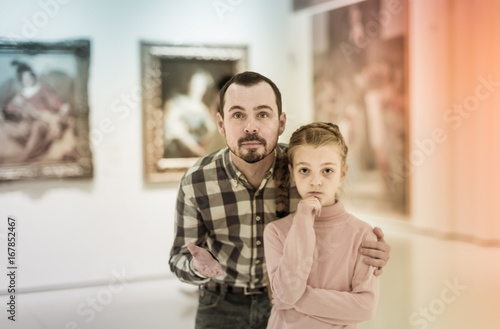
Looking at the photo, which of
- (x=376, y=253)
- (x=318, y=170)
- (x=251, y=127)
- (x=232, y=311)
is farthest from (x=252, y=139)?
(x=232, y=311)

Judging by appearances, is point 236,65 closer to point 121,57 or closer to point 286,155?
point 121,57

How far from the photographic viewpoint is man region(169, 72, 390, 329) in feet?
3.97

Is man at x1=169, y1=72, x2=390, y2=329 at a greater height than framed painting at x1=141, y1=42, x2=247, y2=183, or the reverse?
framed painting at x1=141, y1=42, x2=247, y2=183

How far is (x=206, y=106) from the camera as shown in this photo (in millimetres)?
3229

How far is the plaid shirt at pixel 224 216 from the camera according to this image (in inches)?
53.0

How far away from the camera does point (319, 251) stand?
3.75 ft

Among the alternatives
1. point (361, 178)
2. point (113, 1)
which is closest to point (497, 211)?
point (361, 178)

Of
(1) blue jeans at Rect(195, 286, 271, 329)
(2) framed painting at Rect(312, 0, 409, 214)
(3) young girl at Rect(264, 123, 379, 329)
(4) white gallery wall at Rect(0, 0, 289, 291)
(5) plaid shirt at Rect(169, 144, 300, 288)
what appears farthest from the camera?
(2) framed painting at Rect(312, 0, 409, 214)

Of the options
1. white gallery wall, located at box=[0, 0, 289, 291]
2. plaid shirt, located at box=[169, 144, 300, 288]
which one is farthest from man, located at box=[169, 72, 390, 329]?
white gallery wall, located at box=[0, 0, 289, 291]

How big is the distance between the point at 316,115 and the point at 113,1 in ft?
4.64

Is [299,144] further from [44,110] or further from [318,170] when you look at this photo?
[44,110]

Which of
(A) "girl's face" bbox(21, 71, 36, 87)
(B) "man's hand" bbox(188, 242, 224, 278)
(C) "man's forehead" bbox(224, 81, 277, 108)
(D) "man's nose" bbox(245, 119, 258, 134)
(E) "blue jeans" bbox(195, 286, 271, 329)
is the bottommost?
(E) "blue jeans" bbox(195, 286, 271, 329)

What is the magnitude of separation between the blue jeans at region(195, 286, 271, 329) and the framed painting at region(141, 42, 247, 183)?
5.52ft

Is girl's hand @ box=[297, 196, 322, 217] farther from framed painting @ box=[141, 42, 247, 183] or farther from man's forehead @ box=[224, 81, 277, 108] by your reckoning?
framed painting @ box=[141, 42, 247, 183]
